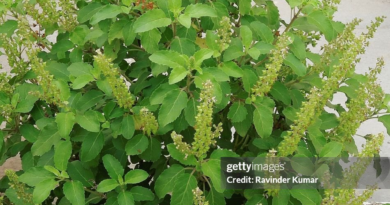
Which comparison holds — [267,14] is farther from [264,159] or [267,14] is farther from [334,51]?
[264,159]

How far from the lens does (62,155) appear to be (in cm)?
122

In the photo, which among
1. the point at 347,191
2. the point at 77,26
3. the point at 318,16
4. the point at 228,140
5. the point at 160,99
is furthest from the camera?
the point at 228,140

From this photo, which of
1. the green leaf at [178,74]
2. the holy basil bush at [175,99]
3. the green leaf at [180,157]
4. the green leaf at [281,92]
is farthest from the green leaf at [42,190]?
the green leaf at [281,92]

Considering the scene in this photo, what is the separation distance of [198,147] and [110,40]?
15.4 inches

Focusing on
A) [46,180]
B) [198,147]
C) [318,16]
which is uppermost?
[318,16]

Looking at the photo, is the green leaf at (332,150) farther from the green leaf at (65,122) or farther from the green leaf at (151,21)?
the green leaf at (65,122)

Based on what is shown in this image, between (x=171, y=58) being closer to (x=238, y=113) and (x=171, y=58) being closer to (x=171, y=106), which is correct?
(x=171, y=106)

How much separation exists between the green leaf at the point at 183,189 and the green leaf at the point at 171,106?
6.4 inches

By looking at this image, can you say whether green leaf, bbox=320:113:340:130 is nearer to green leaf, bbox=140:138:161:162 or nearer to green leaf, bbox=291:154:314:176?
green leaf, bbox=291:154:314:176

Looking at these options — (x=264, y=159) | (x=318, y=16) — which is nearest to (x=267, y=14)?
(x=318, y=16)

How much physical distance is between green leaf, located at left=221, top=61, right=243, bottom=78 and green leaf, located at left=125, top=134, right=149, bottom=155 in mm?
283

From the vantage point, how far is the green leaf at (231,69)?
3.92 feet

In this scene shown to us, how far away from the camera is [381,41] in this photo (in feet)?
13.8

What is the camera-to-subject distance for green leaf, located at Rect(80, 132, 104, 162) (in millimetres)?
1265
